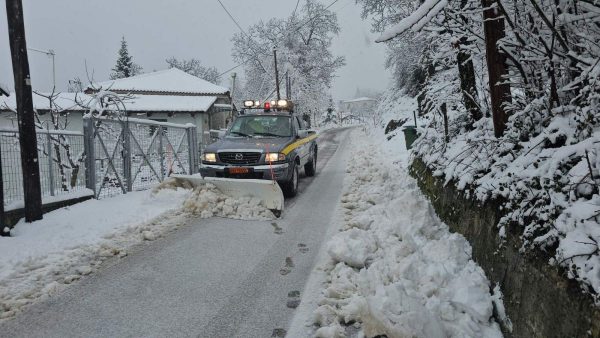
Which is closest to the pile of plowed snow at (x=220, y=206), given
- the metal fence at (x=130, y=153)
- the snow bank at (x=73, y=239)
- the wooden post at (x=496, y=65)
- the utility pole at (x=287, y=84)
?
the snow bank at (x=73, y=239)

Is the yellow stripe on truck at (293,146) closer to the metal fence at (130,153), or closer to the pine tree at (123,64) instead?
the metal fence at (130,153)

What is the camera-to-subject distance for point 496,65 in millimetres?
3475

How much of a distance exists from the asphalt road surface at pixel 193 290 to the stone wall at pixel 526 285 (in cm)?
161

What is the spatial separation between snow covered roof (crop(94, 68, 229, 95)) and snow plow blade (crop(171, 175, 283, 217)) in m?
24.8

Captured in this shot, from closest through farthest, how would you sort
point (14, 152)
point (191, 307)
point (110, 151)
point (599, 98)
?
1. point (599, 98)
2. point (191, 307)
3. point (14, 152)
4. point (110, 151)

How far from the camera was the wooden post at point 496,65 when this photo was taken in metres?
3.30

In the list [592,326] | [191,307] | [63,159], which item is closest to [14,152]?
[63,159]

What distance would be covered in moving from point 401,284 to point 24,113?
6.08m

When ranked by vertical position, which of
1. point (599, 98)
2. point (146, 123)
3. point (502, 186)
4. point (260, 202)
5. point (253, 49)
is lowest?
point (260, 202)

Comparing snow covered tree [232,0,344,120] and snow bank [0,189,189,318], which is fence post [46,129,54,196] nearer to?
snow bank [0,189,189,318]

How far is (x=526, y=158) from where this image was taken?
109 inches

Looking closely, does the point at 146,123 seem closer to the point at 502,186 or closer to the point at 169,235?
the point at 169,235

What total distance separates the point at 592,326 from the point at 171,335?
2.61 m

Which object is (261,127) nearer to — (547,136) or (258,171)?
(258,171)
